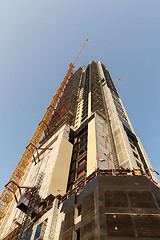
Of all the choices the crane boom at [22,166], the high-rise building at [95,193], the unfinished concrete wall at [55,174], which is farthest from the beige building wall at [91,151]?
the crane boom at [22,166]

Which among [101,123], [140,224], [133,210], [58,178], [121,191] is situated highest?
[101,123]

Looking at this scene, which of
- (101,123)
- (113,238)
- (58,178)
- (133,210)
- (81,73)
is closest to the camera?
(113,238)

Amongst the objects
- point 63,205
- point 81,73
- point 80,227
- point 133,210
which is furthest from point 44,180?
point 81,73

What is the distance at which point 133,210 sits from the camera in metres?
20.9

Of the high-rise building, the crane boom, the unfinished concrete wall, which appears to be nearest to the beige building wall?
the high-rise building

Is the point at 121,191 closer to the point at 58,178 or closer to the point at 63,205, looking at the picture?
the point at 63,205

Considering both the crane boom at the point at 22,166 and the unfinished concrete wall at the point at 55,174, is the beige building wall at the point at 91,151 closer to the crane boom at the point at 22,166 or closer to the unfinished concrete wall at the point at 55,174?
the unfinished concrete wall at the point at 55,174

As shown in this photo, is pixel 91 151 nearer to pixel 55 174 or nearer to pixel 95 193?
pixel 55 174

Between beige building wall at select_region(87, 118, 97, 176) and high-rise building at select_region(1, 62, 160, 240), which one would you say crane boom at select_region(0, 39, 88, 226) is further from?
beige building wall at select_region(87, 118, 97, 176)

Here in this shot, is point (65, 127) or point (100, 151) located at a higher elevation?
point (65, 127)

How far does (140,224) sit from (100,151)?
23.0 m

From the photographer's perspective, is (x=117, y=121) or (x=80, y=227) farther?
(x=117, y=121)

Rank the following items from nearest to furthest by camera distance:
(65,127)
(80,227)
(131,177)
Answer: (80,227), (131,177), (65,127)

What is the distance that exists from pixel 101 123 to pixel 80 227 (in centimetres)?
3567
